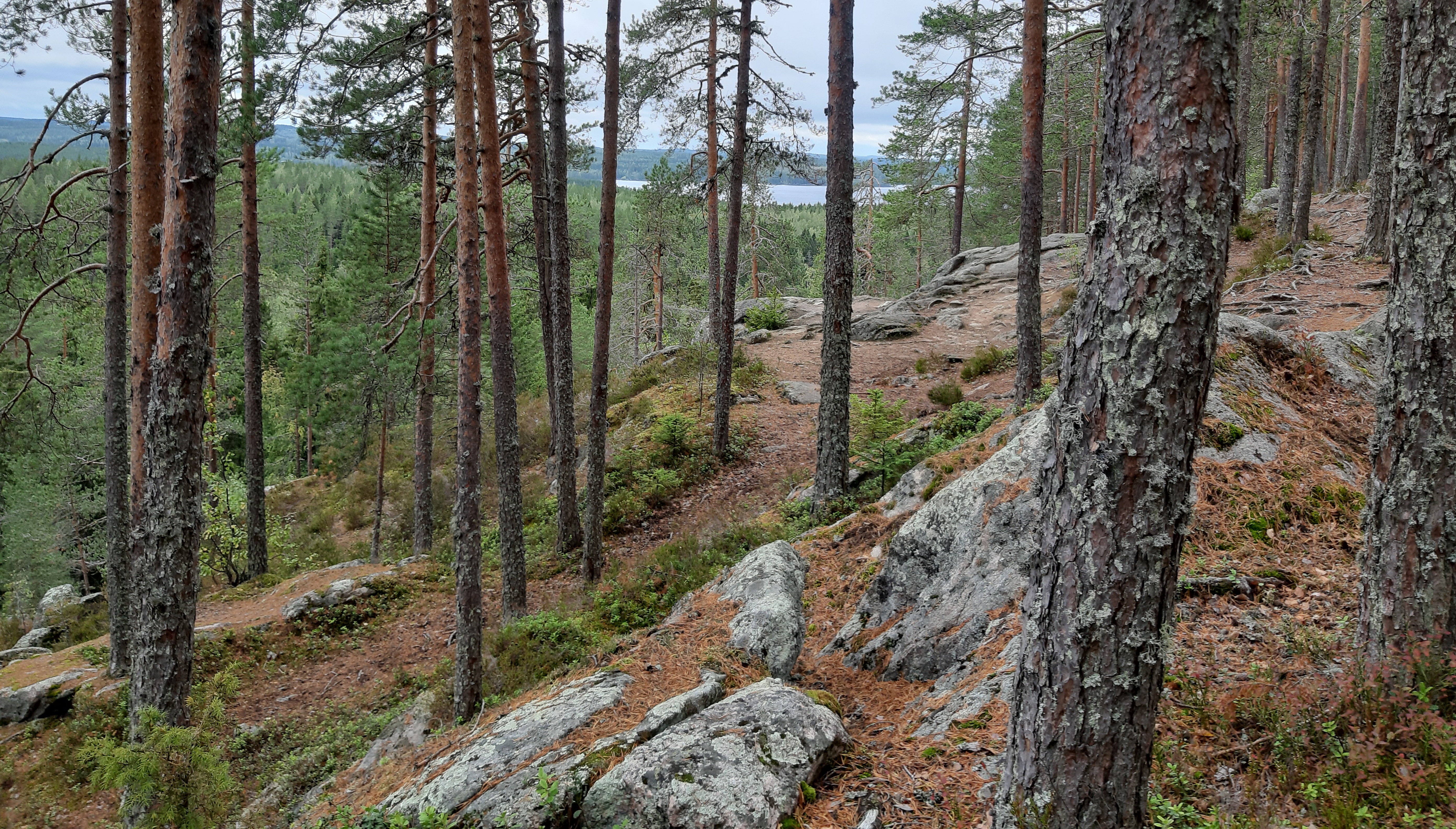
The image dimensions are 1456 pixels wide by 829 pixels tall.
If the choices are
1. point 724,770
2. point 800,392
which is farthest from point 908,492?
point 800,392

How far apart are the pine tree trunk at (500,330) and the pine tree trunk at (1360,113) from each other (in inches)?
836

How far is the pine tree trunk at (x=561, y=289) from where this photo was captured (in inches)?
404

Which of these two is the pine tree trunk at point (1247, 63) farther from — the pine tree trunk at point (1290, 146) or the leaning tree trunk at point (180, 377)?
the leaning tree trunk at point (180, 377)

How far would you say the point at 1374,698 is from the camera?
3.22 m

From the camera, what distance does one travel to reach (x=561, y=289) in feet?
38.0

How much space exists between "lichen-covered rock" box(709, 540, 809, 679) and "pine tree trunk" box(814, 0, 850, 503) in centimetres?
237

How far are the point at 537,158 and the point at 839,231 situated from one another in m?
5.29

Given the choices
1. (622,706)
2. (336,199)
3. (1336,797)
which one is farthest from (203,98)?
(336,199)

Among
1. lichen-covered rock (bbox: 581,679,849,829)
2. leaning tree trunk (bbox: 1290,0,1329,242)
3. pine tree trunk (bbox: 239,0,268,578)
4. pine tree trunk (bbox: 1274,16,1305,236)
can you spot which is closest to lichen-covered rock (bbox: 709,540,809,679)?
lichen-covered rock (bbox: 581,679,849,829)

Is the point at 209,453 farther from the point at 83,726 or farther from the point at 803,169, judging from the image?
the point at 803,169

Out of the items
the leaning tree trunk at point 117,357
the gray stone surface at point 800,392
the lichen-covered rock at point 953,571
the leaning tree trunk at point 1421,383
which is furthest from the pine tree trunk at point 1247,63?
the leaning tree trunk at point 117,357

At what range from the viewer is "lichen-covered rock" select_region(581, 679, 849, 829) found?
3.56m

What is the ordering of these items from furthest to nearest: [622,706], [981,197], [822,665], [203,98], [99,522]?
1. [981,197]
2. [99,522]
3. [822,665]
4. [203,98]
5. [622,706]

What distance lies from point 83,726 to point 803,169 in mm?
14454
